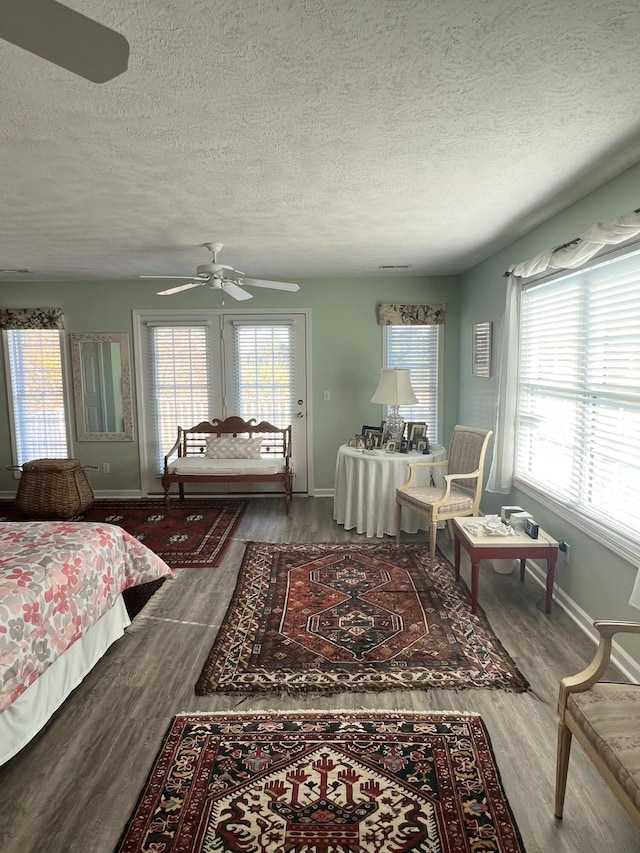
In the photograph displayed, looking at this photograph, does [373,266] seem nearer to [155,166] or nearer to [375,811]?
[155,166]

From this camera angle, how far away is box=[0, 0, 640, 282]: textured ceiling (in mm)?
1386

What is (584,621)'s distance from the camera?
288 cm

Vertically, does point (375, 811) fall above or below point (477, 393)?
below

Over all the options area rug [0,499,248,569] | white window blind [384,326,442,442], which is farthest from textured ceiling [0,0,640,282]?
area rug [0,499,248,569]

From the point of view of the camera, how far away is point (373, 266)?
16.3 ft

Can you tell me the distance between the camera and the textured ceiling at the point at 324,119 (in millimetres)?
1386

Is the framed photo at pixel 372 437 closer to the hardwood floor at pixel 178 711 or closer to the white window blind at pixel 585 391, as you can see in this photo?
the white window blind at pixel 585 391

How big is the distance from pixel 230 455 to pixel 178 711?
3.45 metres

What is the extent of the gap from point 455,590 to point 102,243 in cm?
362

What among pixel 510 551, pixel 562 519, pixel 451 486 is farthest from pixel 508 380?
pixel 510 551

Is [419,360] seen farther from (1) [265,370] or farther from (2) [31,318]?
(2) [31,318]

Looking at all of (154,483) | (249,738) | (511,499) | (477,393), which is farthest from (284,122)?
(154,483)

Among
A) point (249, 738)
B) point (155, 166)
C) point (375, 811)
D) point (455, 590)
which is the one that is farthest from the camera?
point (455, 590)

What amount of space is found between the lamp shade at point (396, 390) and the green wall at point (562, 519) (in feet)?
Result: 2.37
